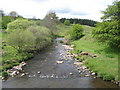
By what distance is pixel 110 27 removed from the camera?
24422mm

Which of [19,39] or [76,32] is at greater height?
[76,32]

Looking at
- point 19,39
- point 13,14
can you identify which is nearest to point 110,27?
point 19,39

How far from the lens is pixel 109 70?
17.4m

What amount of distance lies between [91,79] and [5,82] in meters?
11.3

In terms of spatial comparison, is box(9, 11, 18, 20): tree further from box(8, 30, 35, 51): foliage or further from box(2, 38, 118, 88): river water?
box(2, 38, 118, 88): river water

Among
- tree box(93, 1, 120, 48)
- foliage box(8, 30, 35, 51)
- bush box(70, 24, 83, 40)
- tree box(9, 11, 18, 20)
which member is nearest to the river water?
foliage box(8, 30, 35, 51)

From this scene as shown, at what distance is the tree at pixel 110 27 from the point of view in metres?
23.4

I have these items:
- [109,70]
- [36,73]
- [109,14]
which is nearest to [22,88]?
[36,73]

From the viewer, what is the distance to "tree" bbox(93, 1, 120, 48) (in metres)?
23.4

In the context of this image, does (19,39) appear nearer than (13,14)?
Yes

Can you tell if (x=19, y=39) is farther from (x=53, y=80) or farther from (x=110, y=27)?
(x=110, y=27)

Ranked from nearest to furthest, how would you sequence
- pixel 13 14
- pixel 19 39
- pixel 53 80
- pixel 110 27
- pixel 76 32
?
pixel 53 80 → pixel 110 27 → pixel 19 39 → pixel 76 32 → pixel 13 14

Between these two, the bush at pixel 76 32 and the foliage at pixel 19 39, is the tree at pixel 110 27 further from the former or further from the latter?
the bush at pixel 76 32

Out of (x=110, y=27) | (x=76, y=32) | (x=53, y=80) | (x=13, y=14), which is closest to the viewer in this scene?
(x=53, y=80)
